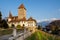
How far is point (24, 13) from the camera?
140 meters

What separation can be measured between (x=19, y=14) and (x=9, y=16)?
40.0ft

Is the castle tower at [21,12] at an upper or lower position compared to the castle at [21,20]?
upper

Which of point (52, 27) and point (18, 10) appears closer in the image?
point (52, 27)

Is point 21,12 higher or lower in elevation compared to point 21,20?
higher

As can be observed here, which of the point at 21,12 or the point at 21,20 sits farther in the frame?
the point at 21,12

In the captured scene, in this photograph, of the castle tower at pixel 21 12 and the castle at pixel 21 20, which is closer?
the castle at pixel 21 20

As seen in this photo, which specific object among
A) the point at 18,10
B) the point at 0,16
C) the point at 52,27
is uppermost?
the point at 18,10

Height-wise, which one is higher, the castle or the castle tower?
the castle tower

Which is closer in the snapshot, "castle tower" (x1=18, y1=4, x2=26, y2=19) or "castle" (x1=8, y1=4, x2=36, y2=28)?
"castle" (x1=8, y1=4, x2=36, y2=28)

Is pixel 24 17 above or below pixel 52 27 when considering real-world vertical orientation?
above

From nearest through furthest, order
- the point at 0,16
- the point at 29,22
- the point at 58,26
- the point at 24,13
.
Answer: the point at 58,26, the point at 0,16, the point at 29,22, the point at 24,13

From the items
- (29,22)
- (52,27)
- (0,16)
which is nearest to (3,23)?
(0,16)

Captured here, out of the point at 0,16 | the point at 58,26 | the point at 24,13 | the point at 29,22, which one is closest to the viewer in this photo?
the point at 58,26

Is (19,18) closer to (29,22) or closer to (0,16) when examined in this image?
(29,22)
